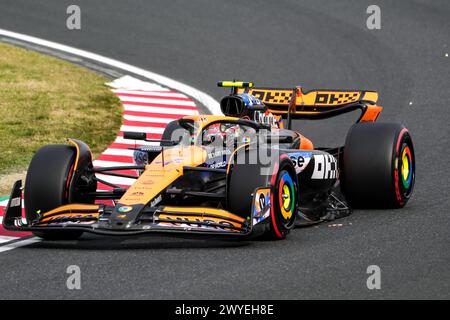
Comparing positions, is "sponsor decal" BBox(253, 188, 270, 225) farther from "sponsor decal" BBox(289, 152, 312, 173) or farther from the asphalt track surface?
"sponsor decal" BBox(289, 152, 312, 173)

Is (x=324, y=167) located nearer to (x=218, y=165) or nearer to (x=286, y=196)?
(x=286, y=196)

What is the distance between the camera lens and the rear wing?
1125 cm

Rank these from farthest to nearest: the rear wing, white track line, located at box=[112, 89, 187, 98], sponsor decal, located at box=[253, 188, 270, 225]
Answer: white track line, located at box=[112, 89, 187, 98] → the rear wing → sponsor decal, located at box=[253, 188, 270, 225]

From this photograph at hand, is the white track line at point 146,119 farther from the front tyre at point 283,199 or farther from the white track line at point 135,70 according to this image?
the front tyre at point 283,199

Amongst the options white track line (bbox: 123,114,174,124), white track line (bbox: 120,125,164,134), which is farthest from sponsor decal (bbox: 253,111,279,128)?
white track line (bbox: 123,114,174,124)

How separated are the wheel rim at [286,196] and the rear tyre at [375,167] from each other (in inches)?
44.6

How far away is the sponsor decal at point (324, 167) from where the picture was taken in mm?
9719

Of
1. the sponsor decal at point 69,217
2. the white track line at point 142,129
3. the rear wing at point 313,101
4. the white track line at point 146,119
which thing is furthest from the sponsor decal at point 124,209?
the white track line at point 146,119

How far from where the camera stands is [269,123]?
1040 centimetres

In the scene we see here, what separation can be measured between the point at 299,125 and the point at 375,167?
15.6 feet

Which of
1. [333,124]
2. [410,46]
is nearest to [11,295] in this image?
[333,124]
